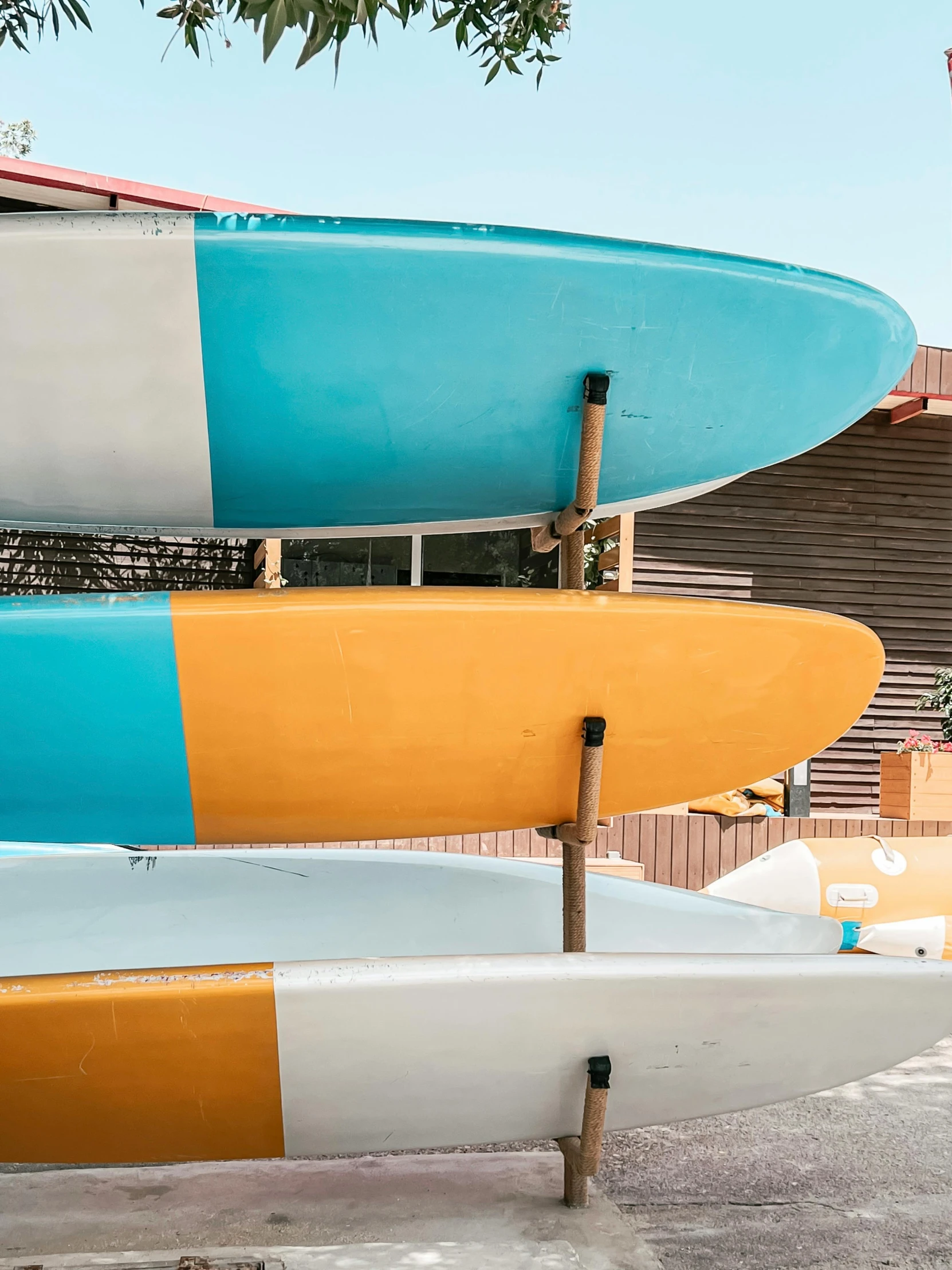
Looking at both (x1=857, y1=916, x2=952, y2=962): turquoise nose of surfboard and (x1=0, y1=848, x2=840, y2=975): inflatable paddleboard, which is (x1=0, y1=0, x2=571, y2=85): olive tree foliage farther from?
(x1=857, y1=916, x2=952, y2=962): turquoise nose of surfboard

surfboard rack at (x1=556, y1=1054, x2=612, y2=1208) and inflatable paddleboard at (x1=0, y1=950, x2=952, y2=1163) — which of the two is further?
surfboard rack at (x1=556, y1=1054, x2=612, y2=1208)

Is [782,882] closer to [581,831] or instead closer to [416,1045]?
[581,831]

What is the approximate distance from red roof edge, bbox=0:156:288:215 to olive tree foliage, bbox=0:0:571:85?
5.87 ft

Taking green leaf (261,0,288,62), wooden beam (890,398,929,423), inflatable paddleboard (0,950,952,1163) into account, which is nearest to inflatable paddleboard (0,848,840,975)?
inflatable paddleboard (0,950,952,1163)

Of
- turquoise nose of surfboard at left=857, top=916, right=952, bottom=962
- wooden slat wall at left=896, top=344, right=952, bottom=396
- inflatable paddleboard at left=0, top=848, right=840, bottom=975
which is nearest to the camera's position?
inflatable paddleboard at left=0, top=848, right=840, bottom=975

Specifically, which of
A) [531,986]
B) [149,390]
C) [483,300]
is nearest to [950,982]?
[531,986]

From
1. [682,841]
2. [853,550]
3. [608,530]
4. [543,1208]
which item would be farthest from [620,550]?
[543,1208]

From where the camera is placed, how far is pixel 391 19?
9.40 ft

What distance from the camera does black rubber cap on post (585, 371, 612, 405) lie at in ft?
4.94

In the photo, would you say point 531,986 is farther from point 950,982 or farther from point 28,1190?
point 28,1190

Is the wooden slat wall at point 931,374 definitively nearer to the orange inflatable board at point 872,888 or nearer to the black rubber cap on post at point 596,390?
the orange inflatable board at point 872,888

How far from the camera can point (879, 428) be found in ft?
24.2

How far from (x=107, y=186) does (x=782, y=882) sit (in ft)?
15.6

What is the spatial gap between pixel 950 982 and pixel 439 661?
0.92 m
